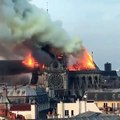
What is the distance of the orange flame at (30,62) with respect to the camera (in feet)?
392

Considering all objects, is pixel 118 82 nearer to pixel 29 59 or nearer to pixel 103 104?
pixel 29 59

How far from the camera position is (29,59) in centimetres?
11950

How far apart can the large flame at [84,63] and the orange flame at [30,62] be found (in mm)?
5966

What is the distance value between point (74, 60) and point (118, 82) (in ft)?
46.9

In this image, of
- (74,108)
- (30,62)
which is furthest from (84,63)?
(74,108)

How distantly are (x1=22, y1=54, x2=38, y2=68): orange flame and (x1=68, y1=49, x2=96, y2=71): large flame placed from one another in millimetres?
5966

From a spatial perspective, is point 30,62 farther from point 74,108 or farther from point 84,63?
point 74,108

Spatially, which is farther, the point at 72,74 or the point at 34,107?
the point at 72,74

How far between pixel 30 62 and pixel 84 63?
9.58 meters

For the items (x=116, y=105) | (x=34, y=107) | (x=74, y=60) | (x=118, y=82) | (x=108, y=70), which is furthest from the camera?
(x=108, y=70)

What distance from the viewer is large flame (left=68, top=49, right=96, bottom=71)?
122 meters

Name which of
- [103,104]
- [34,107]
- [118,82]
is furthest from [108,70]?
[34,107]

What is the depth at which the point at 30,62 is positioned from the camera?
119312 mm

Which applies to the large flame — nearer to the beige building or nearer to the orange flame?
the orange flame
